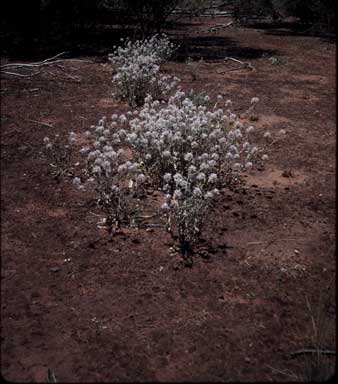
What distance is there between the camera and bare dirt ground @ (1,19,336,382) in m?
2.69

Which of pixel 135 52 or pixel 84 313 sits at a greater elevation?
pixel 135 52

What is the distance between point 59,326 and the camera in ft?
9.63

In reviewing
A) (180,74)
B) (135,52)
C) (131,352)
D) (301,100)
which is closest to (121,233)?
(131,352)

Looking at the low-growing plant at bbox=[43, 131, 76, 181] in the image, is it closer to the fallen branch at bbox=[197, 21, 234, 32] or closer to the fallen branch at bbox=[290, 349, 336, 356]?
the fallen branch at bbox=[290, 349, 336, 356]

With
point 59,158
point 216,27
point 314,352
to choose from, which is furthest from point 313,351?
point 216,27

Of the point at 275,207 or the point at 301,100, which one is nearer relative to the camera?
the point at 275,207

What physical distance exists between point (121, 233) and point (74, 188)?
1.01 m

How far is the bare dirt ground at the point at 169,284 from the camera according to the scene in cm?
269

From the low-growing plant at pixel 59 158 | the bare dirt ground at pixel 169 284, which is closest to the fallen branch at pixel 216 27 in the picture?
the bare dirt ground at pixel 169 284

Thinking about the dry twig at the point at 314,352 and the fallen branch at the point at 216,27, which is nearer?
the dry twig at the point at 314,352

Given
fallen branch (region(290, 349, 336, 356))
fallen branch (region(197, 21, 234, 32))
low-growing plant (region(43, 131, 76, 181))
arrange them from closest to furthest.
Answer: fallen branch (region(290, 349, 336, 356)) → low-growing plant (region(43, 131, 76, 181)) → fallen branch (region(197, 21, 234, 32))

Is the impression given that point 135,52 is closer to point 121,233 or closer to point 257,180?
point 257,180

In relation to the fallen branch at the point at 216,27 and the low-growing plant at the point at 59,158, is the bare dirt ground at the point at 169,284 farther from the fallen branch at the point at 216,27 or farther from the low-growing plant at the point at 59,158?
the fallen branch at the point at 216,27

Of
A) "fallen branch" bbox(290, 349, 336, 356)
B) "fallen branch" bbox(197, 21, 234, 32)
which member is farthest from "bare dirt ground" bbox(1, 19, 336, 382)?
"fallen branch" bbox(197, 21, 234, 32)
